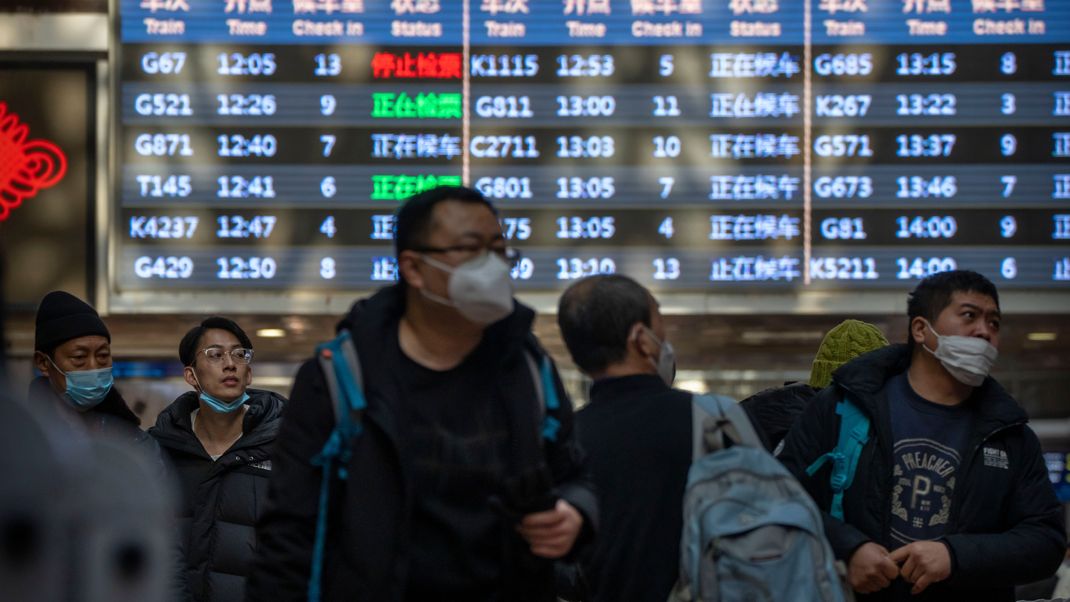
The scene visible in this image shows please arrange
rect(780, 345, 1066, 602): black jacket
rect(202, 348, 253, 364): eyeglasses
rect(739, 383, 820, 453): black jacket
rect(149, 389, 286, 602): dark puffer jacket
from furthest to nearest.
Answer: rect(202, 348, 253, 364): eyeglasses → rect(149, 389, 286, 602): dark puffer jacket → rect(739, 383, 820, 453): black jacket → rect(780, 345, 1066, 602): black jacket

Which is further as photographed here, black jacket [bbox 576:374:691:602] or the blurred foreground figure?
black jacket [bbox 576:374:691:602]

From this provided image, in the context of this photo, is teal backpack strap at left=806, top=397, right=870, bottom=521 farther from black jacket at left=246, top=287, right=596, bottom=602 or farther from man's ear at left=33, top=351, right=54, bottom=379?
man's ear at left=33, top=351, right=54, bottom=379

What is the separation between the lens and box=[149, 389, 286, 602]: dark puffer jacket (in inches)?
190

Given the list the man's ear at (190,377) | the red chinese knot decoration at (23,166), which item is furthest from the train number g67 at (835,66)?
the man's ear at (190,377)

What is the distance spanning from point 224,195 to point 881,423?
725 centimetres

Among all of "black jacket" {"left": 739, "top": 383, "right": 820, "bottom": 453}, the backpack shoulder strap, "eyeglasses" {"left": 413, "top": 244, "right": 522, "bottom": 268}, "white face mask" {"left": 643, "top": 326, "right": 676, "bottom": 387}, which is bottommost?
"black jacket" {"left": 739, "top": 383, "right": 820, "bottom": 453}

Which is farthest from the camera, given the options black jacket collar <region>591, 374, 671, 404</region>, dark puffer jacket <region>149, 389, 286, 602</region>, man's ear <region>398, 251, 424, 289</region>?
dark puffer jacket <region>149, 389, 286, 602</region>

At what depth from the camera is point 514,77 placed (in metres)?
10.5

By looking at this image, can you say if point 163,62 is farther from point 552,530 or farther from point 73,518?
point 73,518

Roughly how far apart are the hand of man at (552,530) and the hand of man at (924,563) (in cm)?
126

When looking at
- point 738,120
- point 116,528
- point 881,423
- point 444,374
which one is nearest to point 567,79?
point 738,120

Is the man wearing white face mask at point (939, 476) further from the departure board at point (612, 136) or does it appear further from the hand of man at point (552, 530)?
the departure board at point (612, 136)

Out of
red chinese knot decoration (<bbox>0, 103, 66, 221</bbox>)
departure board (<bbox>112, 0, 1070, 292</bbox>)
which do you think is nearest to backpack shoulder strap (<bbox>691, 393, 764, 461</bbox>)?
departure board (<bbox>112, 0, 1070, 292</bbox>)

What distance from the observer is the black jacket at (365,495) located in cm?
271
